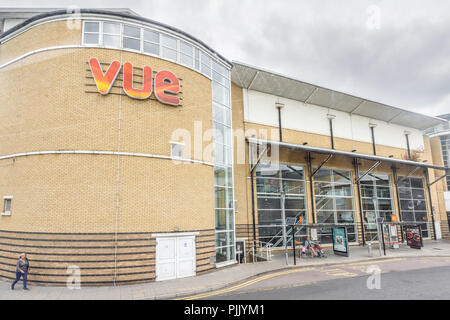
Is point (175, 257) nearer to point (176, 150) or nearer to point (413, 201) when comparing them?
point (176, 150)

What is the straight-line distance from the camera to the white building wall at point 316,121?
20.9 meters

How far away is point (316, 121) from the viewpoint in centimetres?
2342

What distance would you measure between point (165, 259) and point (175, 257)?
463 mm

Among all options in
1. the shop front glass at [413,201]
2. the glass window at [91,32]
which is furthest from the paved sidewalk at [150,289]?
the shop front glass at [413,201]

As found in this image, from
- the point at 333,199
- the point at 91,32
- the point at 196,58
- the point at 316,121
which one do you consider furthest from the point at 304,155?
the point at 91,32

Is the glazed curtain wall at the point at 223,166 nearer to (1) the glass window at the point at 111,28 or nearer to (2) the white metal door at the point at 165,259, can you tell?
(2) the white metal door at the point at 165,259

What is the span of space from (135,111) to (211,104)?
14.9ft

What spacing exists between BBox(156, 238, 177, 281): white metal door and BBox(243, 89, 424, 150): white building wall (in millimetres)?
11005

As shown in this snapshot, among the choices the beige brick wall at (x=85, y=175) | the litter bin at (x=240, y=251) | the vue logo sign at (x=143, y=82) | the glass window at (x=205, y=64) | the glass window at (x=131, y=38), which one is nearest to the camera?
the beige brick wall at (x=85, y=175)

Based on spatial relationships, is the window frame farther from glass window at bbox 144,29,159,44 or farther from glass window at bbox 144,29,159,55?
glass window at bbox 144,29,159,44

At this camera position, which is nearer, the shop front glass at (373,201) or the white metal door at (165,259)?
the white metal door at (165,259)

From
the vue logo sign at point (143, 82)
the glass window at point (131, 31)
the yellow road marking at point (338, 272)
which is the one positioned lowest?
the yellow road marking at point (338, 272)

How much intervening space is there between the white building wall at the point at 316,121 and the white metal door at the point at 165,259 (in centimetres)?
1101

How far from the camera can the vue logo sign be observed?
12.3 meters
